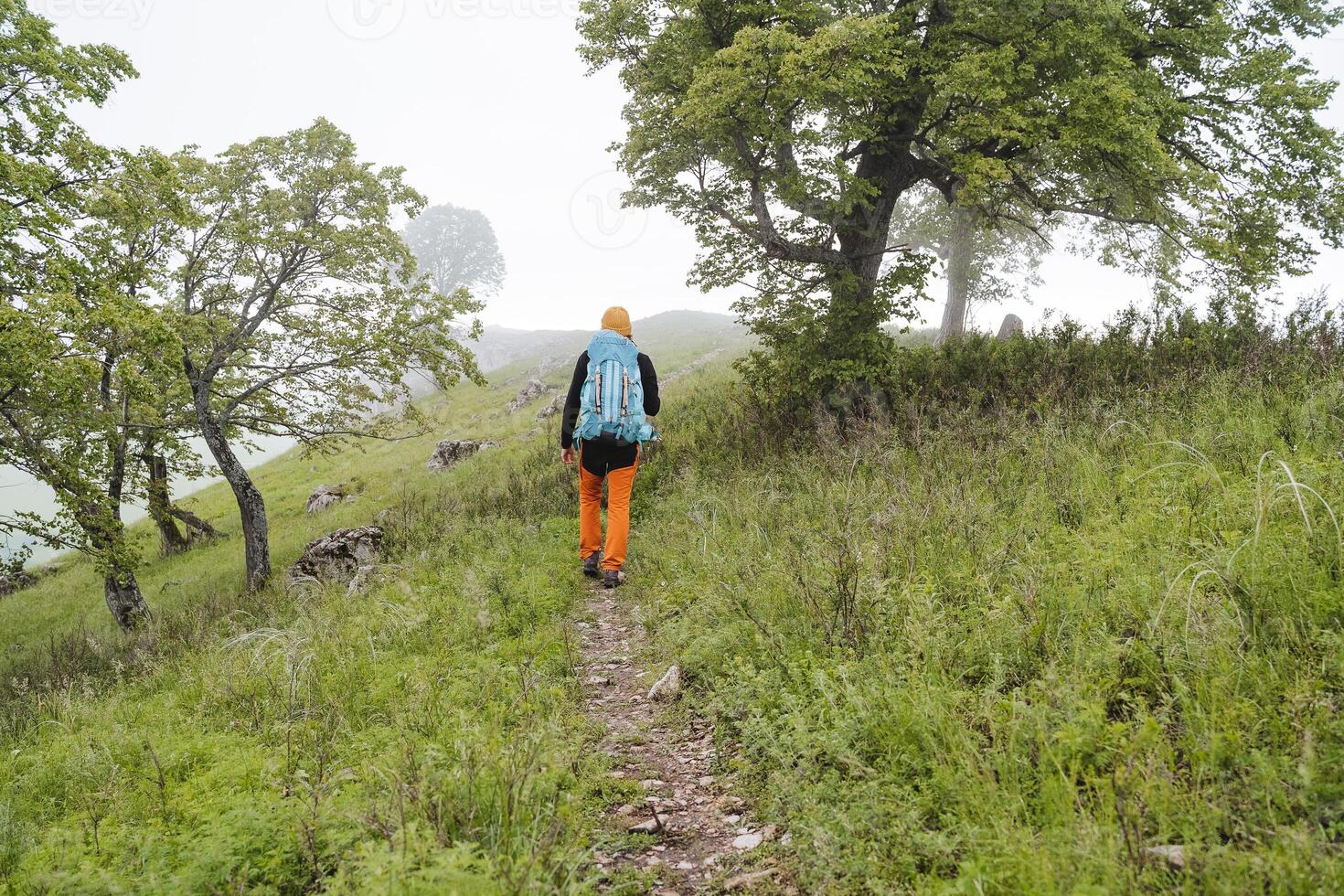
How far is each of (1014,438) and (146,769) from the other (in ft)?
25.1

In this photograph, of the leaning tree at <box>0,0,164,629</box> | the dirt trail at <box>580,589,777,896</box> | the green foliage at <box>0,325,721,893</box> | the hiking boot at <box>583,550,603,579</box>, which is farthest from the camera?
the leaning tree at <box>0,0,164,629</box>

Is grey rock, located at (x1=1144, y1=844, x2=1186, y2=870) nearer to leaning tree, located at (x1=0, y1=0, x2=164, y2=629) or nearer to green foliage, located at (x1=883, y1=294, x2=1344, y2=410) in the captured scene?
green foliage, located at (x1=883, y1=294, x2=1344, y2=410)

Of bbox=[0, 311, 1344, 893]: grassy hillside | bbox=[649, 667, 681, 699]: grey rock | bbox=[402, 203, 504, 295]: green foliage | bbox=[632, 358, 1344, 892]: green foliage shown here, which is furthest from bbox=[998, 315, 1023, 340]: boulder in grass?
bbox=[402, 203, 504, 295]: green foliage

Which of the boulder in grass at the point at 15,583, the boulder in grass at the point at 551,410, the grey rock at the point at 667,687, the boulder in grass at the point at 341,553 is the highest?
the boulder in grass at the point at 551,410

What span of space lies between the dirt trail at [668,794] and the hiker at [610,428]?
1.96 meters

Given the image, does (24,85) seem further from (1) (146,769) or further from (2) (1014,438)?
(2) (1014,438)

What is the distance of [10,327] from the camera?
715 cm

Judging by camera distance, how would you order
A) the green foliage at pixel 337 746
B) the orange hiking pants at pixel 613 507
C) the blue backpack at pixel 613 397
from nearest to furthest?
the green foliage at pixel 337 746 < the blue backpack at pixel 613 397 < the orange hiking pants at pixel 613 507

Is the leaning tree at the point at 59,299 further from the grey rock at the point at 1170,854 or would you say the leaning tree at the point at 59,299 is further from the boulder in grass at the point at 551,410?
the boulder in grass at the point at 551,410

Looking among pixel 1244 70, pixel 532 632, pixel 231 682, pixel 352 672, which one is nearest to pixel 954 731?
pixel 532 632

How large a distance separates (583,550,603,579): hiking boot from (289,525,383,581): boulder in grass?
16.2 ft

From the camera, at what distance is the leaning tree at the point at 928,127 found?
338 inches

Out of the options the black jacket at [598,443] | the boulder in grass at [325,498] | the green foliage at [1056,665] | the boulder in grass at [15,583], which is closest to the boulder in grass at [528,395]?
the boulder in grass at [325,498]

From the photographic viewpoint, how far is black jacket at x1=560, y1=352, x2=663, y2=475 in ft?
22.7
